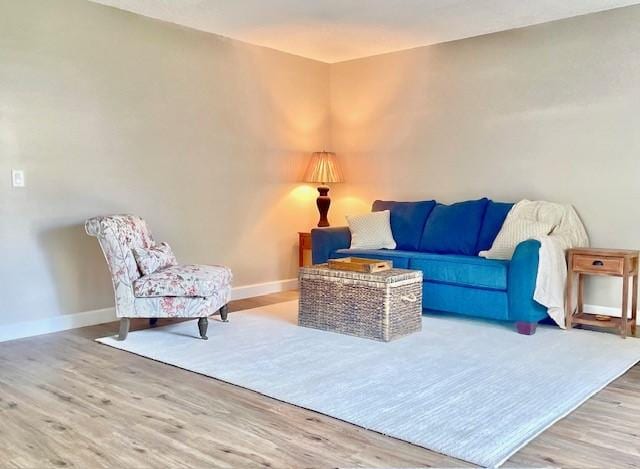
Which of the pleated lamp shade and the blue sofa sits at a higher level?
the pleated lamp shade

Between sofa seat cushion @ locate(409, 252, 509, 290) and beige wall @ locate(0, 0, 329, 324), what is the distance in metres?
1.78

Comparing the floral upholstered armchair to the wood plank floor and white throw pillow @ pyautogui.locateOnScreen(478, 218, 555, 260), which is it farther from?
white throw pillow @ pyautogui.locateOnScreen(478, 218, 555, 260)

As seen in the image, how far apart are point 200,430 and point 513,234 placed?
2.87m

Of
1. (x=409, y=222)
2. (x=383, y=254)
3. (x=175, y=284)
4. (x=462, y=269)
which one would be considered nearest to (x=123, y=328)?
(x=175, y=284)

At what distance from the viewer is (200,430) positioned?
2.40 metres

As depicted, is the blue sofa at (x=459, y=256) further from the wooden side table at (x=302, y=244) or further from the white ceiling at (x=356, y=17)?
the white ceiling at (x=356, y=17)

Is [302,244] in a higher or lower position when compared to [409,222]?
lower

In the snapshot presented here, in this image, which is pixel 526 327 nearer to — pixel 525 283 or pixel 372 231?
pixel 525 283

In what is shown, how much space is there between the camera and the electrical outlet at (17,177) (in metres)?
3.93

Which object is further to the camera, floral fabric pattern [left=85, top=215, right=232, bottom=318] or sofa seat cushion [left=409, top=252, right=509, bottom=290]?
sofa seat cushion [left=409, top=252, right=509, bottom=290]

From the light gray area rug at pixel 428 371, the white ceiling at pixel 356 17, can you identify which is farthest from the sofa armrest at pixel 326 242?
the white ceiling at pixel 356 17

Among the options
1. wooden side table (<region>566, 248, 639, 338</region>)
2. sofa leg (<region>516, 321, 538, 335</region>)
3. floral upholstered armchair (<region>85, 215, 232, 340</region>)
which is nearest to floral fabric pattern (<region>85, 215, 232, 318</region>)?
floral upholstered armchair (<region>85, 215, 232, 340</region>)

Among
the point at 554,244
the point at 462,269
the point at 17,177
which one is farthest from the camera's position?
the point at 462,269

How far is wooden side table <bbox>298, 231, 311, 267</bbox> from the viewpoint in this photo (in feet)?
19.5
